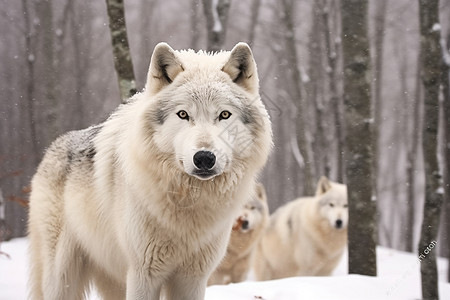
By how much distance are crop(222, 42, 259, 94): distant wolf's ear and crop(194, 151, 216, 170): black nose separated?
737mm

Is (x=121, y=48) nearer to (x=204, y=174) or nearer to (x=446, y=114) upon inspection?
(x=204, y=174)

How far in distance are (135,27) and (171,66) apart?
66.3 feet

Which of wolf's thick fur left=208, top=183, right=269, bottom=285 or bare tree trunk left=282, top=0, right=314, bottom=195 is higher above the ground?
bare tree trunk left=282, top=0, right=314, bottom=195

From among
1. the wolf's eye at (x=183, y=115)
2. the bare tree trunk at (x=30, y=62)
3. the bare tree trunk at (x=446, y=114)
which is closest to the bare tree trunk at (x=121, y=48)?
the wolf's eye at (x=183, y=115)

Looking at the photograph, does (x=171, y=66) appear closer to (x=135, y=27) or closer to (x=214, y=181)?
(x=214, y=181)

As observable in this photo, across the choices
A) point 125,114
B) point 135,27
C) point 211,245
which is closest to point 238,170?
point 211,245

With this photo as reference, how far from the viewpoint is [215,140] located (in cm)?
283

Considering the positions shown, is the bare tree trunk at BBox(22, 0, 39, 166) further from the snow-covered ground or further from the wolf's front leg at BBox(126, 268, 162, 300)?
the wolf's front leg at BBox(126, 268, 162, 300)

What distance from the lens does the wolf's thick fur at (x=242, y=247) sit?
920cm

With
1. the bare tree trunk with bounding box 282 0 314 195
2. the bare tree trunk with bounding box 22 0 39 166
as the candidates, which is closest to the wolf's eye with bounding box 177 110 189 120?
the bare tree trunk with bounding box 282 0 314 195

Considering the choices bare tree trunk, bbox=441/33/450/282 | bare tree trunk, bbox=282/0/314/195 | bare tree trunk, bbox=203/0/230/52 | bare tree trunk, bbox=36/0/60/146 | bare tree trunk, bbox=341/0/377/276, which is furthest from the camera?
bare tree trunk, bbox=282/0/314/195

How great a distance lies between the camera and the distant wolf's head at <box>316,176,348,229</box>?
9.70 meters

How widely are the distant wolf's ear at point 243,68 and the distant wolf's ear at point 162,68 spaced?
1.08ft

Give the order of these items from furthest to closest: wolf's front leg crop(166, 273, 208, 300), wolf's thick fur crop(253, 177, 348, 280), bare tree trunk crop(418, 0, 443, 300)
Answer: wolf's thick fur crop(253, 177, 348, 280)
bare tree trunk crop(418, 0, 443, 300)
wolf's front leg crop(166, 273, 208, 300)
